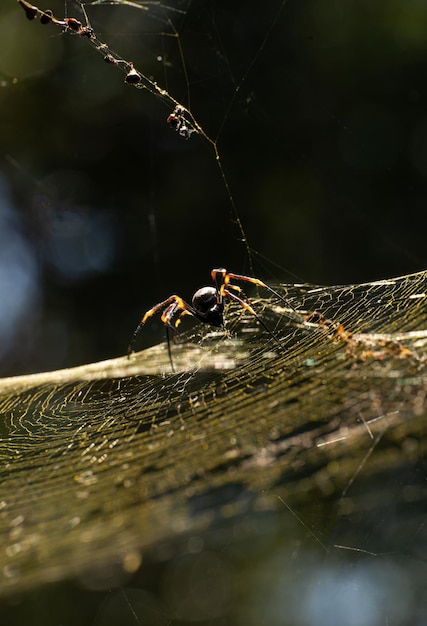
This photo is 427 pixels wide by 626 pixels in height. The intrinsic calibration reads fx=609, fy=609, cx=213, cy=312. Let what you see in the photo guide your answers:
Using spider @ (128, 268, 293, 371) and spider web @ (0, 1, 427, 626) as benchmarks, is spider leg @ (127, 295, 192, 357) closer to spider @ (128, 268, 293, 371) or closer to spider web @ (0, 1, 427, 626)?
spider @ (128, 268, 293, 371)

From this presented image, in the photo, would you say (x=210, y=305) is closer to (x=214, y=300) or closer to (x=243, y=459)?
(x=214, y=300)

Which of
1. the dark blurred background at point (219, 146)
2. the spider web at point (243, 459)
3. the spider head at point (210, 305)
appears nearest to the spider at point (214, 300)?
the spider head at point (210, 305)

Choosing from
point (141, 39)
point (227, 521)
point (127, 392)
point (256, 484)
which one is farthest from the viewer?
point (141, 39)

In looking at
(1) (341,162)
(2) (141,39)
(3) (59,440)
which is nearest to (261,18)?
(2) (141,39)

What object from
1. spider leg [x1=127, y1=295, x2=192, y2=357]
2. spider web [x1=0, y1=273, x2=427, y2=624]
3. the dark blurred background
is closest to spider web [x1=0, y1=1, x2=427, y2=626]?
spider web [x1=0, y1=273, x2=427, y2=624]

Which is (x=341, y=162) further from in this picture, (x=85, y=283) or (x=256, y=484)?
(x=256, y=484)

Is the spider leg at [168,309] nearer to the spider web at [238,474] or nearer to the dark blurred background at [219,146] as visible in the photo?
the spider web at [238,474]
